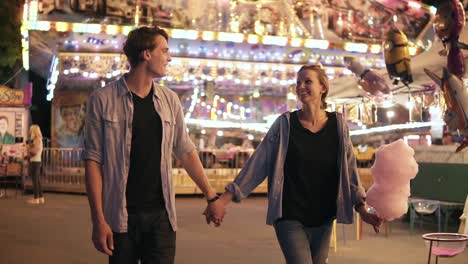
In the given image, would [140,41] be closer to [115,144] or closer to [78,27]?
[115,144]

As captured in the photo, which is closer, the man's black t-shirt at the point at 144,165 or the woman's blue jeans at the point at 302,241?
the man's black t-shirt at the point at 144,165

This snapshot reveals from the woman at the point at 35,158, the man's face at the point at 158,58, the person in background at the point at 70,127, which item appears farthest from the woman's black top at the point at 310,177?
the person in background at the point at 70,127

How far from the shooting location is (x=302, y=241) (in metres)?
3.69

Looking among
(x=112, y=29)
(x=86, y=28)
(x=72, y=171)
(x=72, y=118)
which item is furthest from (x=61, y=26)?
(x=72, y=118)

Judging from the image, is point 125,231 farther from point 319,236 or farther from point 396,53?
point 396,53

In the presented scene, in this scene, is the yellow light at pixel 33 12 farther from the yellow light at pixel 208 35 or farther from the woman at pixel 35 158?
the yellow light at pixel 208 35

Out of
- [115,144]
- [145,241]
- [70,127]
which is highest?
[115,144]

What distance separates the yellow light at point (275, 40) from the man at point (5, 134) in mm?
8872

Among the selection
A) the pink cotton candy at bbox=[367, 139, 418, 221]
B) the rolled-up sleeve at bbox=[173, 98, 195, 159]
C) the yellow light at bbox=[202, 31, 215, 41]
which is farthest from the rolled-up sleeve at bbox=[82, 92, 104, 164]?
the yellow light at bbox=[202, 31, 215, 41]

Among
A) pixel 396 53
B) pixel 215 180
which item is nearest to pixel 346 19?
pixel 215 180

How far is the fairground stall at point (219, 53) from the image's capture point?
1784cm

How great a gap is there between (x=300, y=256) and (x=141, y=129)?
3.86 feet

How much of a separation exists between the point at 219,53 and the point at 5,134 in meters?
7.56

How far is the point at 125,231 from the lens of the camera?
3.29 metres
